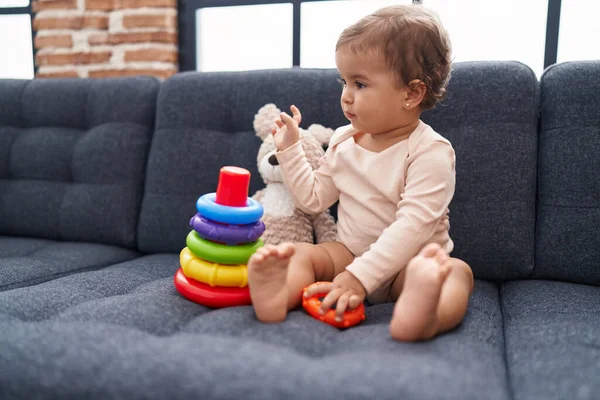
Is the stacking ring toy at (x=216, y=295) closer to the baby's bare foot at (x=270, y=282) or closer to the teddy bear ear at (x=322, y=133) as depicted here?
the baby's bare foot at (x=270, y=282)

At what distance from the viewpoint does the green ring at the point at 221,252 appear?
3.15ft

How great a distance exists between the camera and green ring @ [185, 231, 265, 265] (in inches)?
37.9

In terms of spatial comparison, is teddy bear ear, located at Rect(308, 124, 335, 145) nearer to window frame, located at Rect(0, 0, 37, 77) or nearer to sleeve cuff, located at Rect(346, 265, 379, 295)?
sleeve cuff, located at Rect(346, 265, 379, 295)

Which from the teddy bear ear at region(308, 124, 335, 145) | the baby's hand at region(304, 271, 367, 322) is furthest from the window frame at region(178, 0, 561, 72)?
the baby's hand at region(304, 271, 367, 322)

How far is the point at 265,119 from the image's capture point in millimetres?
1403

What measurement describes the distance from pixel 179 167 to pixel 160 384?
998 millimetres

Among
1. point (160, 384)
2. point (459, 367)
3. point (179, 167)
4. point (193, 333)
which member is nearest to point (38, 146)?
point (179, 167)

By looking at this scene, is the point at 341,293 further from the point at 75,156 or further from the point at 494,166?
the point at 75,156

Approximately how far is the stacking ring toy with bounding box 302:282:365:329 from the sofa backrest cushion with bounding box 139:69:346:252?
1.99 ft

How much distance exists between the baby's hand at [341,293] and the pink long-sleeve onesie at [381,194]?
0.6 inches

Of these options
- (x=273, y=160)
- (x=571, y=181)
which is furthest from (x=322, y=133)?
(x=571, y=181)

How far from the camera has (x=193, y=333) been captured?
0.82 meters

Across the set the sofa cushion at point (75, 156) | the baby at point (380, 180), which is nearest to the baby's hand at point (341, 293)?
the baby at point (380, 180)

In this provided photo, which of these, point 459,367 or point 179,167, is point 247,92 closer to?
point 179,167
